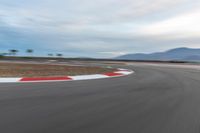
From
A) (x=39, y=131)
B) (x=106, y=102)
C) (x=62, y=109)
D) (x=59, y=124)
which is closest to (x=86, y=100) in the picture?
(x=106, y=102)

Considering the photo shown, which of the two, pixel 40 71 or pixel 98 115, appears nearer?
pixel 98 115

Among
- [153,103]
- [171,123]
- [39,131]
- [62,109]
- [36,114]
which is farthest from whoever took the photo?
[153,103]

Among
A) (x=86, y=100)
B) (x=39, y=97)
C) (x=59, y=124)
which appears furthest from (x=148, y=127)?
(x=39, y=97)

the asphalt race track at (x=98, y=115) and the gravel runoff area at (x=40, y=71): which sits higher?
the asphalt race track at (x=98, y=115)

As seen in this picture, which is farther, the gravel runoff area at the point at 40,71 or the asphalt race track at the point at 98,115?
A: the gravel runoff area at the point at 40,71

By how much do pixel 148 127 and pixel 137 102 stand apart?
1584 millimetres

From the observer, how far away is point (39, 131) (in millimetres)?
2756

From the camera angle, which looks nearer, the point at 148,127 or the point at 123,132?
the point at 123,132

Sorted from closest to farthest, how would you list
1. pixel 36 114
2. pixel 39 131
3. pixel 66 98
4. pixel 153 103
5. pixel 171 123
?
pixel 39 131 < pixel 171 123 < pixel 36 114 < pixel 153 103 < pixel 66 98

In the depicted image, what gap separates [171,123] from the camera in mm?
3201

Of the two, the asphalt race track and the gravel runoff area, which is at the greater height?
the asphalt race track

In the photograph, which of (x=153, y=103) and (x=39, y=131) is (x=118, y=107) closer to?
(x=153, y=103)

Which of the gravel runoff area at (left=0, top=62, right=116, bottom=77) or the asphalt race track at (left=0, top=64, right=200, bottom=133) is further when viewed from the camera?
the gravel runoff area at (left=0, top=62, right=116, bottom=77)

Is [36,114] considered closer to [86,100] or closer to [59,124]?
[59,124]
